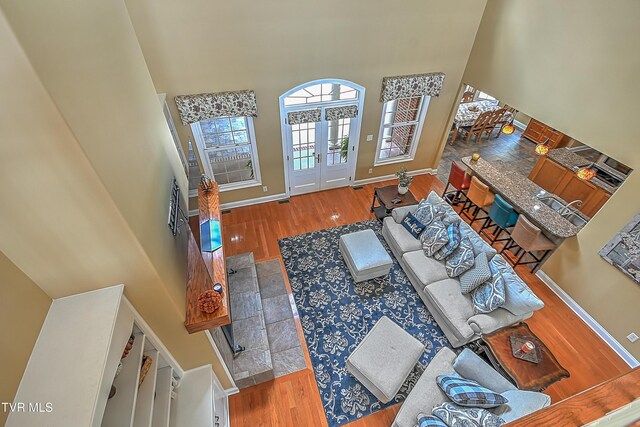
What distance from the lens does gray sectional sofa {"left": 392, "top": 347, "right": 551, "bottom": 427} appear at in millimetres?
2654

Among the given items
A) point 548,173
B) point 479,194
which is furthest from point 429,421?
point 548,173

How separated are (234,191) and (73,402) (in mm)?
4689

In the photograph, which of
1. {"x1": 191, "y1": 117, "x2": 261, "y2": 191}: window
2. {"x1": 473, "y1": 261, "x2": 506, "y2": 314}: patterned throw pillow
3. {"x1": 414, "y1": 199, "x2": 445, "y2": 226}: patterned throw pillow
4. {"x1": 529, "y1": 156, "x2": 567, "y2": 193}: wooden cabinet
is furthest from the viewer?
{"x1": 529, "y1": 156, "x2": 567, "y2": 193}: wooden cabinet

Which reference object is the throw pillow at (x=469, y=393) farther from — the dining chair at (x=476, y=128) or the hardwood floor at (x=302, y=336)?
the dining chair at (x=476, y=128)

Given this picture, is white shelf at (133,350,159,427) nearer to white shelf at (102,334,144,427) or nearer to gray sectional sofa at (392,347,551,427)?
white shelf at (102,334,144,427)

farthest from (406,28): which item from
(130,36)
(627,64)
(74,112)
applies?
(74,112)

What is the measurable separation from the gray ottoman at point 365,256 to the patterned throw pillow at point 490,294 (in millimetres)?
1267

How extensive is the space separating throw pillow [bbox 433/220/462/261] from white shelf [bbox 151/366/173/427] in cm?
372

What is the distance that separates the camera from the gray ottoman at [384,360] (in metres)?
3.17

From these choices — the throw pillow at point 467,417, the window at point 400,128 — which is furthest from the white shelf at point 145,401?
the window at point 400,128

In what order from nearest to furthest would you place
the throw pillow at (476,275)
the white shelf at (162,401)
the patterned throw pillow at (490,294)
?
the white shelf at (162,401), the patterned throw pillow at (490,294), the throw pillow at (476,275)

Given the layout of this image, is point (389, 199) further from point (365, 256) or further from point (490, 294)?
point (490, 294)

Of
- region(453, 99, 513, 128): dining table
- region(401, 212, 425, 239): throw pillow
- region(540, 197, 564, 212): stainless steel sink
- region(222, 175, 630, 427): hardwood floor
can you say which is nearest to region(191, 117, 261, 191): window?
region(222, 175, 630, 427): hardwood floor

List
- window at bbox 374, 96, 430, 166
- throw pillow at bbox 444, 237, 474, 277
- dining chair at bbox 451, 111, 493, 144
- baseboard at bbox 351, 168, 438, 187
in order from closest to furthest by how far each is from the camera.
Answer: throw pillow at bbox 444, 237, 474, 277 → window at bbox 374, 96, 430, 166 → baseboard at bbox 351, 168, 438, 187 → dining chair at bbox 451, 111, 493, 144
